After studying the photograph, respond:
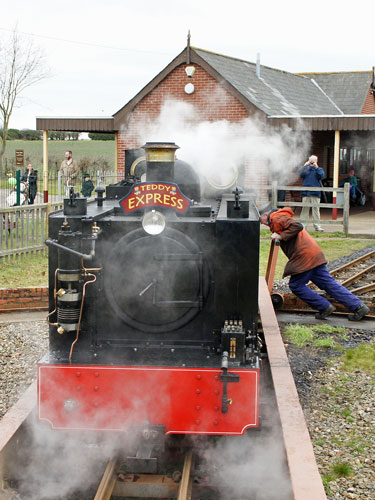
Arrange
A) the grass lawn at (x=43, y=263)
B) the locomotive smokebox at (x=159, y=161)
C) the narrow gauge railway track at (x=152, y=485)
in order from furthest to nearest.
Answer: the grass lawn at (x=43, y=263) < the locomotive smokebox at (x=159, y=161) < the narrow gauge railway track at (x=152, y=485)

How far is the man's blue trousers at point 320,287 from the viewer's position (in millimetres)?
7144

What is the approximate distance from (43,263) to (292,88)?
46.4 ft

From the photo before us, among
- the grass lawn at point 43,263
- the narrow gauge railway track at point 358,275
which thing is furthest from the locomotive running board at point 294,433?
the grass lawn at point 43,263

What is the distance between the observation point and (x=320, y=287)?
7293mm

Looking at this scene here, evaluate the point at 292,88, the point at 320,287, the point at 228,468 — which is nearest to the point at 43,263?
the point at 320,287

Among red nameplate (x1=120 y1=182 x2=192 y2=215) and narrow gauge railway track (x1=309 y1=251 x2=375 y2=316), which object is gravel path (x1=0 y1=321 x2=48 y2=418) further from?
narrow gauge railway track (x1=309 y1=251 x2=375 y2=316)

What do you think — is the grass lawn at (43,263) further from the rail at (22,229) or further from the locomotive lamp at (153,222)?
the locomotive lamp at (153,222)

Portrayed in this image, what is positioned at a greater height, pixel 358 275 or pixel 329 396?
pixel 358 275

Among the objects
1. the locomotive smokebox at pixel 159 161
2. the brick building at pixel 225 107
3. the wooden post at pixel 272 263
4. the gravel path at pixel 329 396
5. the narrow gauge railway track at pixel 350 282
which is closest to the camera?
the gravel path at pixel 329 396

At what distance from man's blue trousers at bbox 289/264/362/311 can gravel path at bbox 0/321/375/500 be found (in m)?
0.38

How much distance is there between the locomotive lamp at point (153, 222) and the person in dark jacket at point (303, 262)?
9.42 ft

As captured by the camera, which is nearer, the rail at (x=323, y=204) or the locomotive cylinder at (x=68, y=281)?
the locomotive cylinder at (x=68, y=281)

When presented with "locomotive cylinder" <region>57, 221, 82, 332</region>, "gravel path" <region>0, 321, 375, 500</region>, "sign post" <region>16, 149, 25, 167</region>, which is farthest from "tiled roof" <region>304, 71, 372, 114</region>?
"locomotive cylinder" <region>57, 221, 82, 332</region>

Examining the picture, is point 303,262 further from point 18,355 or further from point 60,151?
point 60,151
